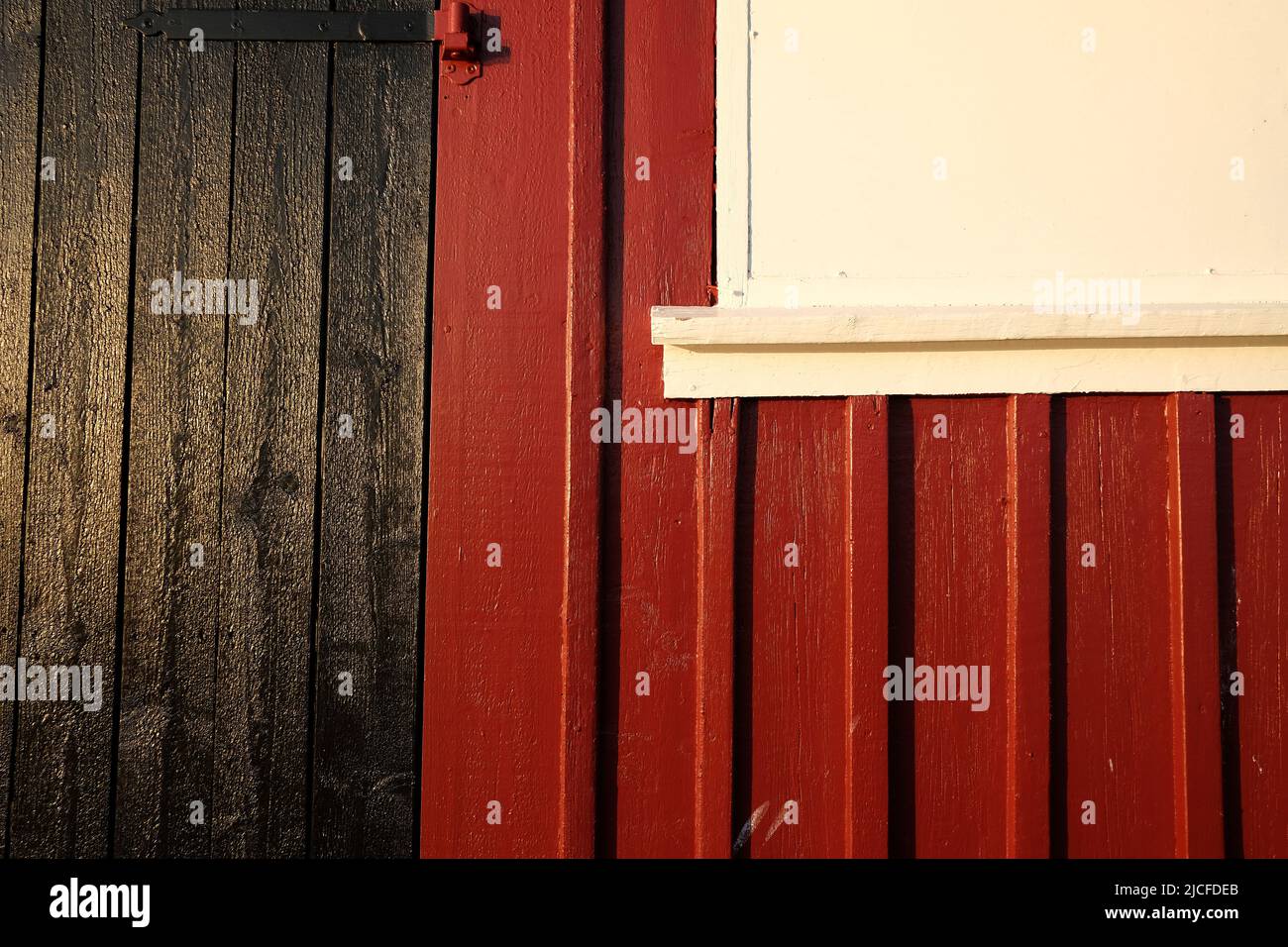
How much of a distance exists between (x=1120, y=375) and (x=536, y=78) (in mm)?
1463

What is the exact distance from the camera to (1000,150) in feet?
5.68

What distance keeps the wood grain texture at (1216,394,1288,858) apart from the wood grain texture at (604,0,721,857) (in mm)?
1094

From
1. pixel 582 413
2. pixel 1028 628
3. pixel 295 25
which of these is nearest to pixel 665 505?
pixel 582 413

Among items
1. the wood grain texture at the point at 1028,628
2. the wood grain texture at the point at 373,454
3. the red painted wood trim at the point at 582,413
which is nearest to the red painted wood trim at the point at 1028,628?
the wood grain texture at the point at 1028,628

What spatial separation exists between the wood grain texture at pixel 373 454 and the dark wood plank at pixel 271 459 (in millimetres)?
43

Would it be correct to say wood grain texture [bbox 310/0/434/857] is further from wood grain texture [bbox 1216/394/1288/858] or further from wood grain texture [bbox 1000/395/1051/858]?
wood grain texture [bbox 1216/394/1288/858]

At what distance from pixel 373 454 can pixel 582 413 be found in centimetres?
48

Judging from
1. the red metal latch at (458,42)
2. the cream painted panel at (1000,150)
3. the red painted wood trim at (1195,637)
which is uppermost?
the red metal latch at (458,42)

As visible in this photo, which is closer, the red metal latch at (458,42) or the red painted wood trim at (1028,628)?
the red painted wood trim at (1028,628)

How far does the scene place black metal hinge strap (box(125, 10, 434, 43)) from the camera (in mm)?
1784

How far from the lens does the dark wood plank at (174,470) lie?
1705 mm

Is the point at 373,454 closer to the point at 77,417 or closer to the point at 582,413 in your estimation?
the point at 582,413

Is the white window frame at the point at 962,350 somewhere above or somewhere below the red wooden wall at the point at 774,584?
above

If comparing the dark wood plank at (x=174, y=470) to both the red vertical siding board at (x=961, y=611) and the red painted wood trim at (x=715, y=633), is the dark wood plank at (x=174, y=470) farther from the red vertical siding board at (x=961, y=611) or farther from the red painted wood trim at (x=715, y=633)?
the red vertical siding board at (x=961, y=611)
